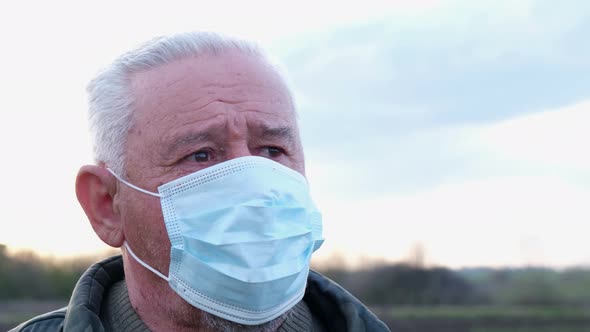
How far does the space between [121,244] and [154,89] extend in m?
0.68

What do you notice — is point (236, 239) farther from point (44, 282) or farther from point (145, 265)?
point (44, 282)

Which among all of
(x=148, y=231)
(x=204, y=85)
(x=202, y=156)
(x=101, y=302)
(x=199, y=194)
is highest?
(x=204, y=85)

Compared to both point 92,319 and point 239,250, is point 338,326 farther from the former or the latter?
point 92,319

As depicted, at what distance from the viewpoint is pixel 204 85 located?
3.30 m

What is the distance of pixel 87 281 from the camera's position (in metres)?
3.54

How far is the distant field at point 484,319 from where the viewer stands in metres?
19.6

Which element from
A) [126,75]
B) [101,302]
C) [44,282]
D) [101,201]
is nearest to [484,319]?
[44,282]

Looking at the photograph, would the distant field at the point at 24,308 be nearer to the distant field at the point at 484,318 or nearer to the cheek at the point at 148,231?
the distant field at the point at 484,318

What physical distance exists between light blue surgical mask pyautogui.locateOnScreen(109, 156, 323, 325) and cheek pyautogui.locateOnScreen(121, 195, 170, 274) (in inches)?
1.4

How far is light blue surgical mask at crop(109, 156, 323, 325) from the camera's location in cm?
315

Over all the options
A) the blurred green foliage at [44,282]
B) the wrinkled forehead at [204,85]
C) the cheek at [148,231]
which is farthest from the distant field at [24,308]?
the wrinkled forehead at [204,85]

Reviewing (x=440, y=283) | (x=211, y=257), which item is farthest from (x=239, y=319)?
(x=440, y=283)

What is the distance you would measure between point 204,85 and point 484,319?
61.9 feet

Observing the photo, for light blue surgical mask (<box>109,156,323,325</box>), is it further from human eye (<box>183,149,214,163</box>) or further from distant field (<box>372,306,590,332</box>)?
distant field (<box>372,306,590,332</box>)
